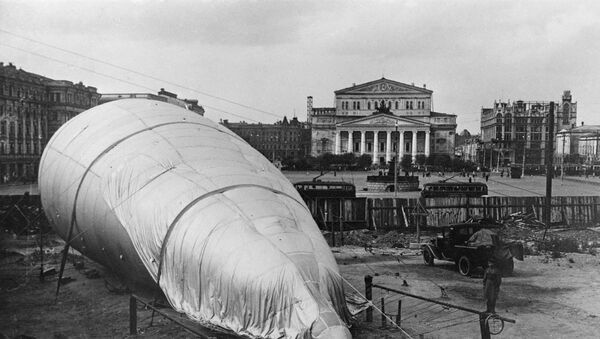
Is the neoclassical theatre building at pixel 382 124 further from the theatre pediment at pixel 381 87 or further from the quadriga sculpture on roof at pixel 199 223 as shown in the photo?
the quadriga sculpture on roof at pixel 199 223

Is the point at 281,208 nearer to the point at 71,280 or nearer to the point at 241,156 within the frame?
the point at 241,156

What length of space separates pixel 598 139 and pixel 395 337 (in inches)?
3950

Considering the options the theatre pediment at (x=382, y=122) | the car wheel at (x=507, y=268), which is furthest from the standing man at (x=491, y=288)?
the theatre pediment at (x=382, y=122)

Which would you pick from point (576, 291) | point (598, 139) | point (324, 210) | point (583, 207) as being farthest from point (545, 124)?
point (576, 291)

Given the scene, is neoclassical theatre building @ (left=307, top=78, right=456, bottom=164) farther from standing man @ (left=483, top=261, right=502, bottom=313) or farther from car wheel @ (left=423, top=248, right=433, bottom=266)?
standing man @ (left=483, top=261, right=502, bottom=313)

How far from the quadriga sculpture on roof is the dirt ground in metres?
1.26

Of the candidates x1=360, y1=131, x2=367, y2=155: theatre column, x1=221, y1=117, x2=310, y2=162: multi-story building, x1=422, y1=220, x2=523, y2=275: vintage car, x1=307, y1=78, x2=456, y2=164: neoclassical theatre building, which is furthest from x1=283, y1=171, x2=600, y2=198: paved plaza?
x1=221, y1=117, x2=310, y2=162: multi-story building

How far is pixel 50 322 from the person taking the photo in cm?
991

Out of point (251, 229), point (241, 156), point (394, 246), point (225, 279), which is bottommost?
point (394, 246)

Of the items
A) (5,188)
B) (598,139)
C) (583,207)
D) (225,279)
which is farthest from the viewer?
(598,139)

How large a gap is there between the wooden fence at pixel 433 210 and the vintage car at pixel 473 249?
779 centimetres

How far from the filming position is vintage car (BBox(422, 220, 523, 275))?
14.7 metres

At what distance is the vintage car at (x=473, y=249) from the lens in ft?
48.2

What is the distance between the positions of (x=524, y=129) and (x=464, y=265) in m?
A: 106
